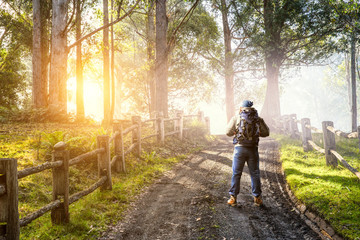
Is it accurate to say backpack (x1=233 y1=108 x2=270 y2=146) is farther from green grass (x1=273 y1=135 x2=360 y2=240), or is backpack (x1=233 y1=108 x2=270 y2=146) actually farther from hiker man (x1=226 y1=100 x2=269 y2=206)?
green grass (x1=273 y1=135 x2=360 y2=240)

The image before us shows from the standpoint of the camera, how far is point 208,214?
15.5ft

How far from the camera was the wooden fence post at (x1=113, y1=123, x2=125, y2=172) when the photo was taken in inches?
297

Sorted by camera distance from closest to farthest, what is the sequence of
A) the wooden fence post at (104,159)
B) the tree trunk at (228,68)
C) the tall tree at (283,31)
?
the wooden fence post at (104,159), the tall tree at (283,31), the tree trunk at (228,68)

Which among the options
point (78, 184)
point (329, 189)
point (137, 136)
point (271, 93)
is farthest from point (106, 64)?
point (271, 93)

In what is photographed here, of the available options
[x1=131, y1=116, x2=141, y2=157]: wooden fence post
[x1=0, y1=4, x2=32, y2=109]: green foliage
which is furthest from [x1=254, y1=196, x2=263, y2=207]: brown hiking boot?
[x1=0, y1=4, x2=32, y2=109]: green foliage

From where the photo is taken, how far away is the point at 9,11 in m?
18.6

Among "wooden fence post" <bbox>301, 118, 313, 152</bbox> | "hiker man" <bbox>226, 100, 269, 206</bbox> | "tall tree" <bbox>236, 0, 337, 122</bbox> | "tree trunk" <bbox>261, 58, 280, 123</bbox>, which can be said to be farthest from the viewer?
"tree trunk" <bbox>261, 58, 280, 123</bbox>

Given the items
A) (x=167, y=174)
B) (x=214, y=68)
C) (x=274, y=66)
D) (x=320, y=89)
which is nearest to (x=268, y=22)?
(x=274, y=66)

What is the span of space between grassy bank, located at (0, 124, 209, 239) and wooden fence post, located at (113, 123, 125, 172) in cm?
25

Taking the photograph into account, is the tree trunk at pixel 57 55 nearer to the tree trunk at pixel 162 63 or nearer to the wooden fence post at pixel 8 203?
the tree trunk at pixel 162 63

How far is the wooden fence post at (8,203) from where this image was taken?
3.04 m

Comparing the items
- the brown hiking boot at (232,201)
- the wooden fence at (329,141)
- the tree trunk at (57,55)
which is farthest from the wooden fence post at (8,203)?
the tree trunk at (57,55)

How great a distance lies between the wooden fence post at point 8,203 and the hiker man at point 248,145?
3.73 meters

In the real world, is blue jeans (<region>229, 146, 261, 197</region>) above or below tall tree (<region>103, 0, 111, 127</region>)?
below
